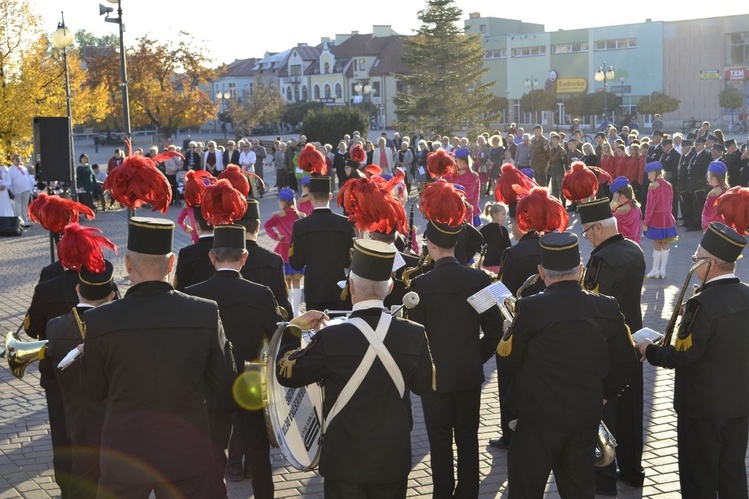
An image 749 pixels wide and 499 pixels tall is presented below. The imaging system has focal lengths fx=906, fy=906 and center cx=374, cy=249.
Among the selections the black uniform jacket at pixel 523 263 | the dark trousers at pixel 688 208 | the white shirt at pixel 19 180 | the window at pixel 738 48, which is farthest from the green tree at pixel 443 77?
the black uniform jacket at pixel 523 263

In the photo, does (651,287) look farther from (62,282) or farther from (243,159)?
(243,159)

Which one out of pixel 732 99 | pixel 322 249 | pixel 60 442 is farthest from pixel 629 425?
pixel 732 99

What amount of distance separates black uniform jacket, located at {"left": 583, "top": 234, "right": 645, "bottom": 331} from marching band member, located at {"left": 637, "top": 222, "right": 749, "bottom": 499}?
780 millimetres

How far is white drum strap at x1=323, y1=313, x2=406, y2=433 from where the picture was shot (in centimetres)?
448

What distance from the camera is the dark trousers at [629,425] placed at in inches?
262

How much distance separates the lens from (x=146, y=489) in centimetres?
452

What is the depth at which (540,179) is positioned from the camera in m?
26.1

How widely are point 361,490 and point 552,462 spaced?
1.22 metres

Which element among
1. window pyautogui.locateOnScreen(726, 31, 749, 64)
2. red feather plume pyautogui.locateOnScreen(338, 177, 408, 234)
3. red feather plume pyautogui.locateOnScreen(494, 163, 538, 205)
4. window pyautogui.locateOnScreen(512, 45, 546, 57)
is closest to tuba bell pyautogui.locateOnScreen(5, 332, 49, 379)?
red feather plume pyautogui.locateOnScreen(338, 177, 408, 234)

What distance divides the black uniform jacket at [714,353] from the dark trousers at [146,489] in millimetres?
2890

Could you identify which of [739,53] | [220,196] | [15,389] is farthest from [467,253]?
[739,53]

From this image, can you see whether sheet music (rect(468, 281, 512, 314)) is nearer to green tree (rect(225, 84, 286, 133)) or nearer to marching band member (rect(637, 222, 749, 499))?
marching band member (rect(637, 222, 749, 499))

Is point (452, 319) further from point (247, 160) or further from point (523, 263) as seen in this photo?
point (247, 160)

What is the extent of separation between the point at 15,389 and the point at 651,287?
30.8 ft
